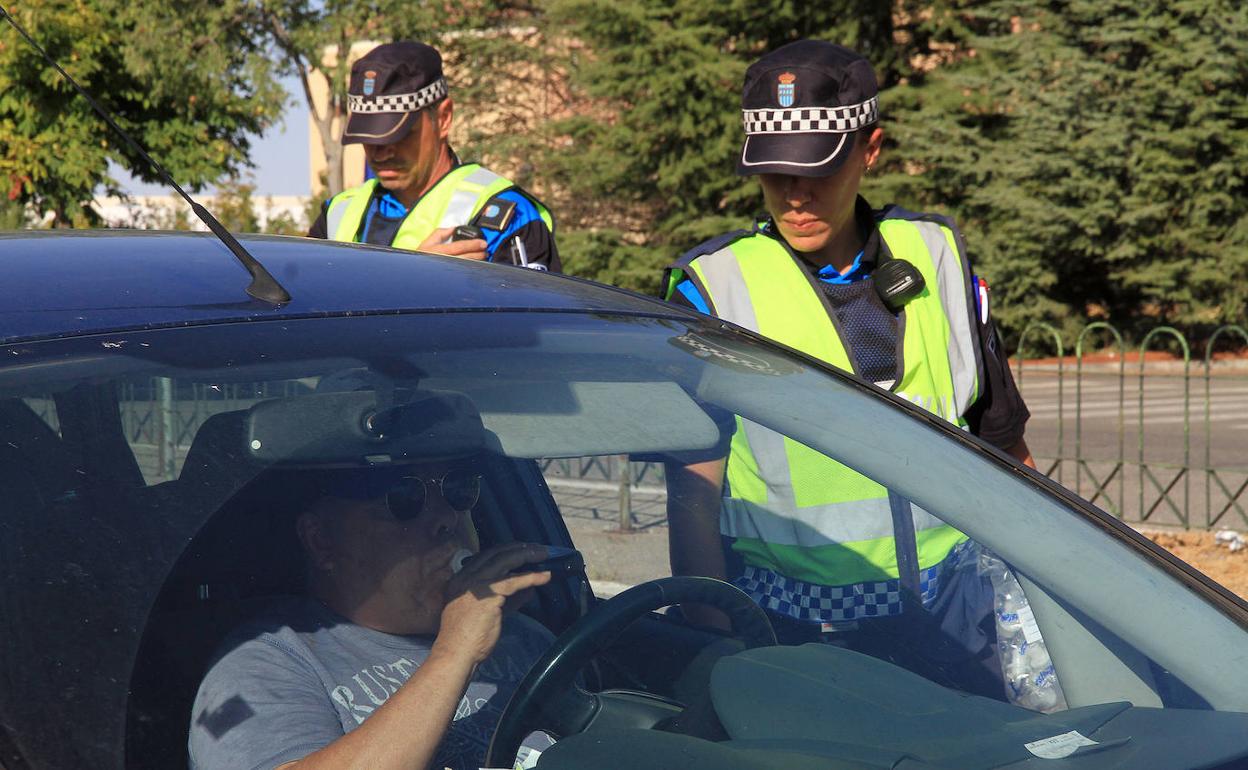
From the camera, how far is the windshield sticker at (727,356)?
184cm

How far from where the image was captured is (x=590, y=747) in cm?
138

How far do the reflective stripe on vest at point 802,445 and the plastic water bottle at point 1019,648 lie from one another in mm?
71

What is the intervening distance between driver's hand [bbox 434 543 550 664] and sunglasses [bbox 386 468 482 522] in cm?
6

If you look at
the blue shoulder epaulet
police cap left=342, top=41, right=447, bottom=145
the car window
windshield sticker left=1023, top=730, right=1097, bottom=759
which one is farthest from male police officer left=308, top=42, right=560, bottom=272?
windshield sticker left=1023, top=730, right=1097, bottom=759

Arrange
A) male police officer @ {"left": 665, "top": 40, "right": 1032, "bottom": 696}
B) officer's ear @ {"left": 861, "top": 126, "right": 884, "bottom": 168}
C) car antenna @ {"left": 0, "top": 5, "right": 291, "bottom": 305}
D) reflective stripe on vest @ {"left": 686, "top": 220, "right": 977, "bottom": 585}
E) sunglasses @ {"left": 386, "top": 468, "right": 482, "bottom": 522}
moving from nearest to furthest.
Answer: sunglasses @ {"left": 386, "top": 468, "right": 482, "bottom": 522} < car antenna @ {"left": 0, "top": 5, "right": 291, "bottom": 305} < reflective stripe on vest @ {"left": 686, "top": 220, "right": 977, "bottom": 585} < male police officer @ {"left": 665, "top": 40, "right": 1032, "bottom": 696} < officer's ear @ {"left": 861, "top": 126, "right": 884, "bottom": 168}

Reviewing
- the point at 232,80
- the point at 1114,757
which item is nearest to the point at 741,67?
the point at 232,80

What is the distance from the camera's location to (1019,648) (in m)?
1.64

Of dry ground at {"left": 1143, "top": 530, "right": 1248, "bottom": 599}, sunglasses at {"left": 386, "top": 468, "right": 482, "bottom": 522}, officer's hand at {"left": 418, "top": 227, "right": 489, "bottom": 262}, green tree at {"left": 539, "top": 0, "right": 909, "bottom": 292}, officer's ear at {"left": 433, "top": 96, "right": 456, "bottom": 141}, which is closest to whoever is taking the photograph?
sunglasses at {"left": 386, "top": 468, "right": 482, "bottom": 522}

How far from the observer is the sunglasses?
58.1 inches

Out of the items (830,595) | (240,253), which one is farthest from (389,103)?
(830,595)

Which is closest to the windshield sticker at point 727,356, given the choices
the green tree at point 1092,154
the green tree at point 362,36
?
the green tree at point 362,36

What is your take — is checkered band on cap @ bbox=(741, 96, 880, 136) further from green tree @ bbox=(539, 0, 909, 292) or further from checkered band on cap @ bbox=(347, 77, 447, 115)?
green tree @ bbox=(539, 0, 909, 292)

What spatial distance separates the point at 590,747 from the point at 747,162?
146cm

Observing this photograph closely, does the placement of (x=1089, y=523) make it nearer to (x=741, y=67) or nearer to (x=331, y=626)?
(x=331, y=626)
